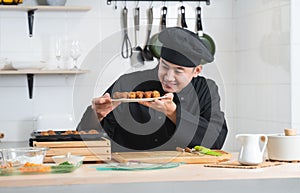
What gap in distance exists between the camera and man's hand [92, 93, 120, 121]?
91.0 inches

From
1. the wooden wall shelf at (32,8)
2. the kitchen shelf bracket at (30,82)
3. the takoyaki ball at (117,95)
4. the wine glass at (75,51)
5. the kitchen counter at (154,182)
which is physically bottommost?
the kitchen counter at (154,182)

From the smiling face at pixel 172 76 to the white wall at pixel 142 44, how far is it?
5.81 ft

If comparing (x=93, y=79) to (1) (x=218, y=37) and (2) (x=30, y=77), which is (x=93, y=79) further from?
(1) (x=218, y=37)

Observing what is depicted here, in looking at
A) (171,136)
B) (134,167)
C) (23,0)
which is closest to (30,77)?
(23,0)

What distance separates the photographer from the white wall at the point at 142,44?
4207 mm

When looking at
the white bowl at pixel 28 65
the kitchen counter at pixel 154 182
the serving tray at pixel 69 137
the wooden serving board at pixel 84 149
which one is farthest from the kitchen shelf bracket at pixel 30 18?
the kitchen counter at pixel 154 182

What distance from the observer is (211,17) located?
4.67m

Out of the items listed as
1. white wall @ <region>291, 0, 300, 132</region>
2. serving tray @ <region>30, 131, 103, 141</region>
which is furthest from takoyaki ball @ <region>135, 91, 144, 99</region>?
white wall @ <region>291, 0, 300, 132</region>

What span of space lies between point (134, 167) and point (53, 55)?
7.84ft

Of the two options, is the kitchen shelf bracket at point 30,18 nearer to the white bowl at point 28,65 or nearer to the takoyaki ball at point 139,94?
the white bowl at point 28,65

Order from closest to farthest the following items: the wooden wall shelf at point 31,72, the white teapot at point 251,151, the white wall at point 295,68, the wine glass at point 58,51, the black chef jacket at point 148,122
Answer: the white teapot at point 251,151
the black chef jacket at point 148,122
the white wall at point 295,68
the wooden wall shelf at point 31,72
the wine glass at point 58,51

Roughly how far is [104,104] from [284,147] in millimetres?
666

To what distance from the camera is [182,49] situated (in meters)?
2.36

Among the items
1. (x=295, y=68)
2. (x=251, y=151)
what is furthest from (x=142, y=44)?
(x=251, y=151)
